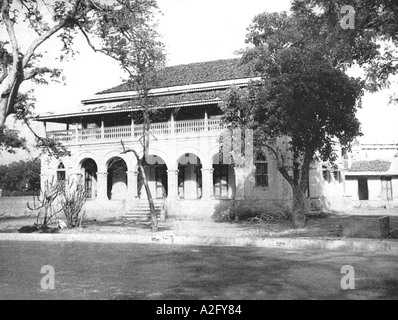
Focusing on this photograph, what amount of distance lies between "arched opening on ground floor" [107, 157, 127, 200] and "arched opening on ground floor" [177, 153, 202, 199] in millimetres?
3602

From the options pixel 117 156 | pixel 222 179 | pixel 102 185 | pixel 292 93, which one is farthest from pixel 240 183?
pixel 102 185

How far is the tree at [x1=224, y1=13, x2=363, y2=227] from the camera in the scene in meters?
12.7

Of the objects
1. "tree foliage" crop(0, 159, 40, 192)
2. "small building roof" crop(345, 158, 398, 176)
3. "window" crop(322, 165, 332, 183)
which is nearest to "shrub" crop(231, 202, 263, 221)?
"window" crop(322, 165, 332, 183)

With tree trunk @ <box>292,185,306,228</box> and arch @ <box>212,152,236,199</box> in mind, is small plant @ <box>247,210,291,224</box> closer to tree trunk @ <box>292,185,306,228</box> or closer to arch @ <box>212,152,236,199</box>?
tree trunk @ <box>292,185,306,228</box>

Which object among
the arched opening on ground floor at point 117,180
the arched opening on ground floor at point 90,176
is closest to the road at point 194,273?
the arched opening on ground floor at point 117,180

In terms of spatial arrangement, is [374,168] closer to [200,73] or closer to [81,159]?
[200,73]

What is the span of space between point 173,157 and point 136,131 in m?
2.52

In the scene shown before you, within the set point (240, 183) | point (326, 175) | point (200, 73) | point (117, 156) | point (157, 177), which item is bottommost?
point (240, 183)

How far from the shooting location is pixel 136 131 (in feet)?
69.7

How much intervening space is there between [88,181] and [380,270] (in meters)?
19.3

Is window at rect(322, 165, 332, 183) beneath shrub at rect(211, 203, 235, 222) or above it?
above
